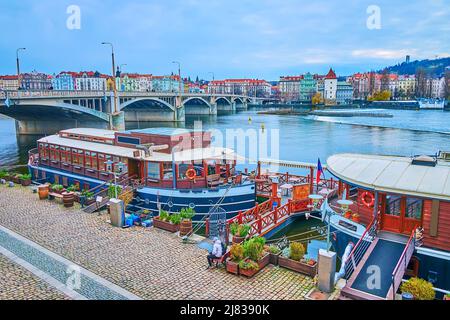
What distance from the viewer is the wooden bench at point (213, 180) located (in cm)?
2152

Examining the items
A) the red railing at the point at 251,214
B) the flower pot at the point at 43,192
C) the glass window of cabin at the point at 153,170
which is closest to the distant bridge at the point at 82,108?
the flower pot at the point at 43,192

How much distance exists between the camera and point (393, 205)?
1467 centimetres

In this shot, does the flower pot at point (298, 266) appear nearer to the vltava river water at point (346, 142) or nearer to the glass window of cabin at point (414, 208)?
the glass window of cabin at point (414, 208)

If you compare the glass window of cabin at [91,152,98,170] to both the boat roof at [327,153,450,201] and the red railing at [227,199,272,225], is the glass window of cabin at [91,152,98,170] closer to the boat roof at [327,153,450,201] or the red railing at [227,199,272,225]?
the red railing at [227,199,272,225]

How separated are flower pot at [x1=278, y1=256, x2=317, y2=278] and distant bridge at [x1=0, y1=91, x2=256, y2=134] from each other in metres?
48.1

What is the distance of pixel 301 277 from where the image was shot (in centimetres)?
1250

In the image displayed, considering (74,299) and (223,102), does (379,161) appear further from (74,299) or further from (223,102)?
(223,102)

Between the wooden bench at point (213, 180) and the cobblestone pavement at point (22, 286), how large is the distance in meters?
10.6

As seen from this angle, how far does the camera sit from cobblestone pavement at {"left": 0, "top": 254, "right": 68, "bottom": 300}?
11344mm

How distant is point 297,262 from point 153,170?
11.6 meters

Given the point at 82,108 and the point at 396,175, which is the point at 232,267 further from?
the point at 82,108

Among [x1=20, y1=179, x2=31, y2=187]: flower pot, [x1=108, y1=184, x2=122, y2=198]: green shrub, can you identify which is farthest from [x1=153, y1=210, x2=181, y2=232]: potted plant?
[x1=20, y1=179, x2=31, y2=187]: flower pot

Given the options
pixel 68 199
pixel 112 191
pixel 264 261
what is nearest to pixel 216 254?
pixel 264 261
